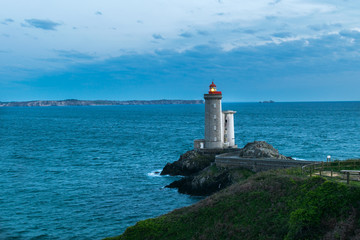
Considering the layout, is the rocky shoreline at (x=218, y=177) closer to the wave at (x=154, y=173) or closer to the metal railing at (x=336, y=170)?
the wave at (x=154, y=173)

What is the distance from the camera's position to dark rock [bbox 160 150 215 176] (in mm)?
45250

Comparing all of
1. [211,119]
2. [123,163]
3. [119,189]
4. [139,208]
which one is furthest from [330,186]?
[123,163]

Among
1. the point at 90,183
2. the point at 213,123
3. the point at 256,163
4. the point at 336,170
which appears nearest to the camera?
the point at 336,170

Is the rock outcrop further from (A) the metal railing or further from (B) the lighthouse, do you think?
(A) the metal railing

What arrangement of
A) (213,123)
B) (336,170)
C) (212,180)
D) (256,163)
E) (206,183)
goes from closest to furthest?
(336,170), (256,163), (212,180), (206,183), (213,123)

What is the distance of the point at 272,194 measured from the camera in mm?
21828

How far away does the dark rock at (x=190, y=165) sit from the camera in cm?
4525

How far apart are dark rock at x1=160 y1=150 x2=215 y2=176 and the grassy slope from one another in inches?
781

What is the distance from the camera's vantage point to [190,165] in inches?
1795

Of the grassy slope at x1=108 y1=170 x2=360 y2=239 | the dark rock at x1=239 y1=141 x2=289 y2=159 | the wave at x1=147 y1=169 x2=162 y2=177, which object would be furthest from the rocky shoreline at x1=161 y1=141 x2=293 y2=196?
the grassy slope at x1=108 y1=170 x2=360 y2=239

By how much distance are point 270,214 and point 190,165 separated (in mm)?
25773

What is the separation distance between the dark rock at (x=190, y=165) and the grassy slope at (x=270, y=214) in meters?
19.8

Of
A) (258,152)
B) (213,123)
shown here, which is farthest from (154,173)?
(258,152)

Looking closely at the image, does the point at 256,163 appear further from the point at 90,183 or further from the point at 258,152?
the point at 90,183
